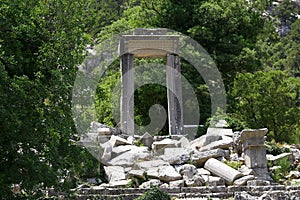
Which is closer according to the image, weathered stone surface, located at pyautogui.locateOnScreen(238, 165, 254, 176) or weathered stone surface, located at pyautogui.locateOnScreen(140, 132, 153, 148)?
weathered stone surface, located at pyautogui.locateOnScreen(238, 165, 254, 176)

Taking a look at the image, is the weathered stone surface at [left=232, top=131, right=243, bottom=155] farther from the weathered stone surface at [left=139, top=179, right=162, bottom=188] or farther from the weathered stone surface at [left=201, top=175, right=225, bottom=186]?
the weathered stone surface at [left=139, top=179, right=162, bottom=188]

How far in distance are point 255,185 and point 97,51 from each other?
60.8 ft

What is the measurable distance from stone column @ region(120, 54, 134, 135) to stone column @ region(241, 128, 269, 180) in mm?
6689

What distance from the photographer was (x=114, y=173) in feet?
50.4

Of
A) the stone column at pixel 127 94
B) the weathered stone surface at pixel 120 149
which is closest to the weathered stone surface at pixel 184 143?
the weathered stone surface at pixel 120 149

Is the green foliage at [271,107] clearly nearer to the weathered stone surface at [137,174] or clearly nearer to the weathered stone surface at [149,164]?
the weathered stone surface at [149,164]

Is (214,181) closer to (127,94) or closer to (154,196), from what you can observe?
(154,196)

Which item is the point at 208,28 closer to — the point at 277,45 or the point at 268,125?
the point at 268,125

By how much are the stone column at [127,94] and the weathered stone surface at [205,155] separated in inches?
229

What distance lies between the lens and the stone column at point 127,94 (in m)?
22.0

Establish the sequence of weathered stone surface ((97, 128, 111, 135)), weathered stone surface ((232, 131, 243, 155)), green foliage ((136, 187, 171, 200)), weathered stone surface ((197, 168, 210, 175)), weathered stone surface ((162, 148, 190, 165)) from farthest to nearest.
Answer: weathered stone surface ((97, 128, 111, 135)) < weathered stone surface ((232, 131, 243, 155)) < weathered stone surface ((162, 148, 190, 165)) < weathered stone surface ((197, 168, 210, 175)) < green foliage ((136, 187, 171, 200))

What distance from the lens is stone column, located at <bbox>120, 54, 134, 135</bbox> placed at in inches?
864

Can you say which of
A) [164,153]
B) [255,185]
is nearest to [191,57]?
[164,153]

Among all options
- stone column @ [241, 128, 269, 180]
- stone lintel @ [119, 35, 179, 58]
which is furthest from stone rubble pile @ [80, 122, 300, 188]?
stone lintel @ [119, 35, 179, 58]
